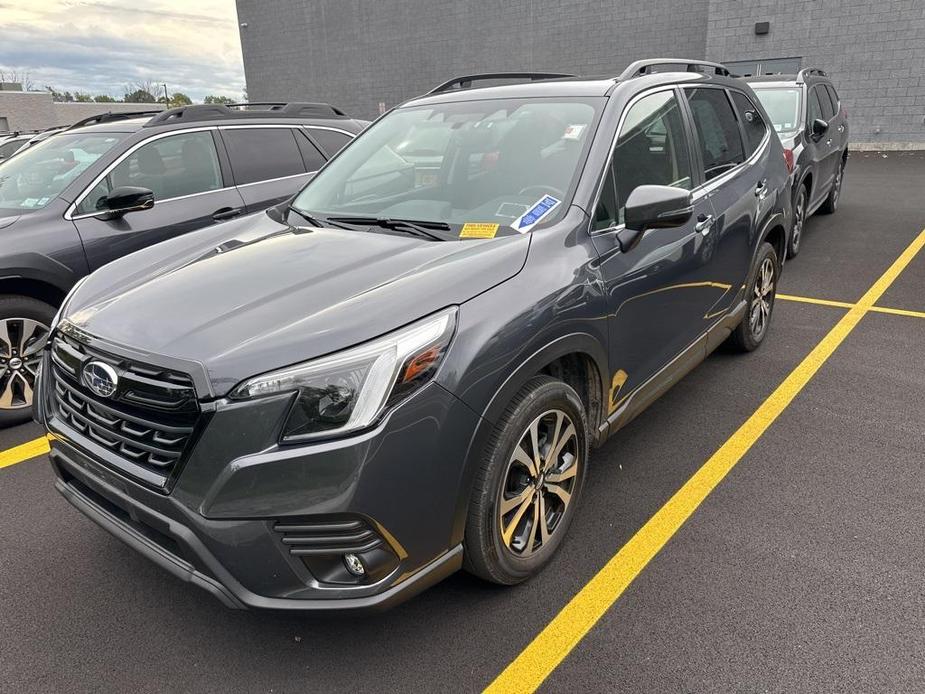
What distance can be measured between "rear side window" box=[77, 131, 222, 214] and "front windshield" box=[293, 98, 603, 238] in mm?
1783

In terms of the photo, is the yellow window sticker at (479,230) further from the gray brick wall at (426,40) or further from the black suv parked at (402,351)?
the gray brick wall at (426,40)

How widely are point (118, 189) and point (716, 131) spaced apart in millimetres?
3819

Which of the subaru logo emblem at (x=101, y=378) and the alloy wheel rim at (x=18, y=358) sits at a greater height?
the subaru logo emblem at (x=101, y=378)

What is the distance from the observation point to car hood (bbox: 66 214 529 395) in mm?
2012

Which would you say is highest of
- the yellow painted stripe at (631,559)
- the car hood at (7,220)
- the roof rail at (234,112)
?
the roof rail at (234,112)

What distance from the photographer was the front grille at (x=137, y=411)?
199cm

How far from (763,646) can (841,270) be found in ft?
19.3

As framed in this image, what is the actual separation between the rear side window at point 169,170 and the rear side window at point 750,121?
3802 mm

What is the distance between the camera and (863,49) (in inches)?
696

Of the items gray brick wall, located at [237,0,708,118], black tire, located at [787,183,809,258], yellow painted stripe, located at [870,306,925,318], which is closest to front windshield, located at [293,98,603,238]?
yellow painted stripe, located at [870,306,925,318]

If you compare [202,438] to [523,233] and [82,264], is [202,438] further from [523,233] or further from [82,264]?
[82,264]

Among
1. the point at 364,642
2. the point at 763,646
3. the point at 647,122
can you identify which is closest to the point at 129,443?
the point at 364,642

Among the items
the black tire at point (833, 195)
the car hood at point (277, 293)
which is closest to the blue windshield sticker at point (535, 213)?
the car hood at point (277, 293)

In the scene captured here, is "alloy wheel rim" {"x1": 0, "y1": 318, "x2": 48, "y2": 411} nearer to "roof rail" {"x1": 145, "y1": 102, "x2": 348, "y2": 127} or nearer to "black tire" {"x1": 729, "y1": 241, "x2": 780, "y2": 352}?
"roof rail" {"x1": 145, "y1": 102, "x2": 348, "y2": 127}
